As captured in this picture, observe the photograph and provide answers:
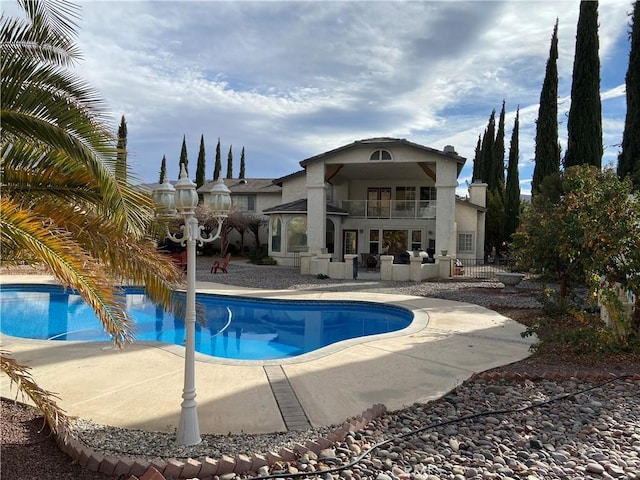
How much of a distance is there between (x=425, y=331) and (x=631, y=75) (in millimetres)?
17661

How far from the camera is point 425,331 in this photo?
1038 centimetres

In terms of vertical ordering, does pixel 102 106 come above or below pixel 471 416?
above

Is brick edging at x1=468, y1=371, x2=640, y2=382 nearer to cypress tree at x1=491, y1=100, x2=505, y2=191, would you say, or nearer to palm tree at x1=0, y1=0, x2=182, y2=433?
palm tree at x1=0, y1=0, x2=182, y2=433

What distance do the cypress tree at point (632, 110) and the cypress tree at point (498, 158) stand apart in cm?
1880

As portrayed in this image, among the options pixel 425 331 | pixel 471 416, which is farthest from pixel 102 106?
pixel 425 331

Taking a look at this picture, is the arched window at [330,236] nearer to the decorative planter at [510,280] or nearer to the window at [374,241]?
the window at [374,241]

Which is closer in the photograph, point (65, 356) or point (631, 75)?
point (65, 356)

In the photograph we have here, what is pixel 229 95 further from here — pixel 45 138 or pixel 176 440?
pixel 176 440

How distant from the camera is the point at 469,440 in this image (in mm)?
4785

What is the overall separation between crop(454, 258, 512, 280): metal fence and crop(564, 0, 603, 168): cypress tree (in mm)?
6644

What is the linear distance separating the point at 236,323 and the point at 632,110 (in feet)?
63.6

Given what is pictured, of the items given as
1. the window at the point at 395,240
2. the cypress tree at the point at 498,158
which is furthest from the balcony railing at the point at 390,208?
the cypress tree at the point at 498,158

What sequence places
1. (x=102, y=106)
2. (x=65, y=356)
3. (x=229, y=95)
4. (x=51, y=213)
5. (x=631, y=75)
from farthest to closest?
1. (x=631, y=75)
2. (x=229, y=95)
3. (x=65, y=356)
4. (x=102, y=106)
5. (x=51, y=213)

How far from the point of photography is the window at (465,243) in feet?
94.4
